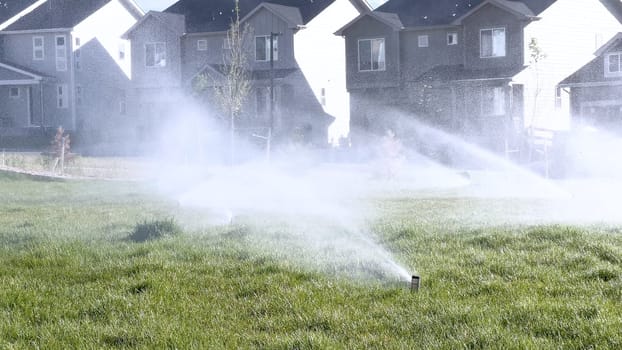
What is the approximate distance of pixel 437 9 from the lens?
46969 millimetres

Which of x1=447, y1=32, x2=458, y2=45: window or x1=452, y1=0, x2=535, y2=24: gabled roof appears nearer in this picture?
x1=452, y1=0, x2=535, y2=24: gabled roof

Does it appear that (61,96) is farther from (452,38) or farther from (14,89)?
(452,38)

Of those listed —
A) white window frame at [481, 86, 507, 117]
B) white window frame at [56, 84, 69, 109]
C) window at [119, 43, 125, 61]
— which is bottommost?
white window frame at [481, 86, 507, 117]

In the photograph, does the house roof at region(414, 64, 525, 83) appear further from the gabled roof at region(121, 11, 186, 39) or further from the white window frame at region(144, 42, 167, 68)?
the white window frame at region(144, 42, 167, 68)

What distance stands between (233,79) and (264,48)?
13.9 ft

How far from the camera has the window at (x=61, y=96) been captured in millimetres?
56906

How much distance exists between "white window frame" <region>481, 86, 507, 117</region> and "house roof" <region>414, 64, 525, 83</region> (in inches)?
30.9

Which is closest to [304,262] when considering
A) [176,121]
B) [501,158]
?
[501,158]

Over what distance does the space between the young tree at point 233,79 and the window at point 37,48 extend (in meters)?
12.1

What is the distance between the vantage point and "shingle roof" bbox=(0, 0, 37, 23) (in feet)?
192

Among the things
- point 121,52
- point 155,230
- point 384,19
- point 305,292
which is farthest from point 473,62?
point 305,292

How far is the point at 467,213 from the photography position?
51.7 ft

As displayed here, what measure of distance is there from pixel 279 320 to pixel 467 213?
9001mm

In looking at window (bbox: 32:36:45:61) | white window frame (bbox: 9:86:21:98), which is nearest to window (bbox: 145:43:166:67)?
window (bbox: 32:36:45:61)
